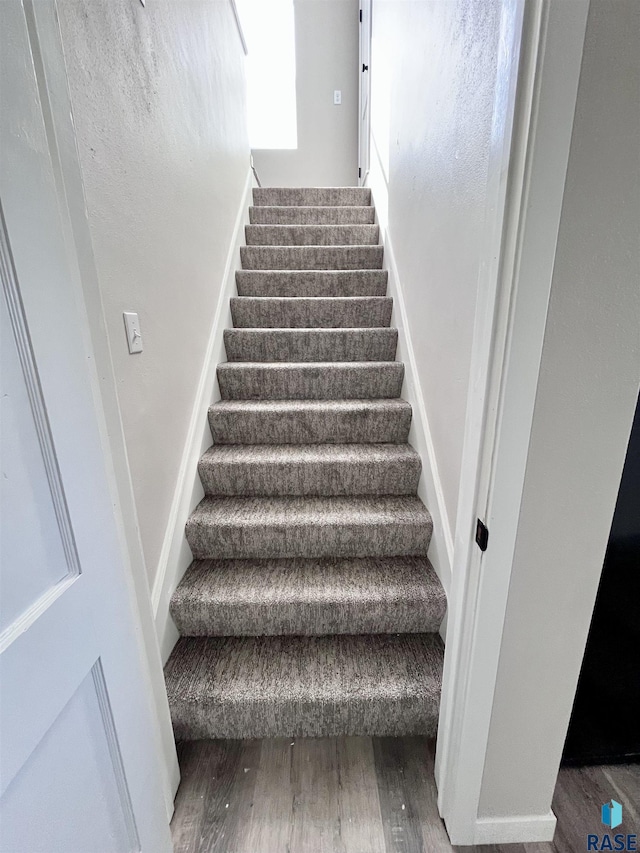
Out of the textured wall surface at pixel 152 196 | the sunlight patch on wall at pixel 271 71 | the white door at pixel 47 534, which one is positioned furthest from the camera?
the sunlight patch on wall at pixel 271 71

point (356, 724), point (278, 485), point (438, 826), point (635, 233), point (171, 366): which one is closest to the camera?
point (635, 233)

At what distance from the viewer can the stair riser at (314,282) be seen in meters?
2.23

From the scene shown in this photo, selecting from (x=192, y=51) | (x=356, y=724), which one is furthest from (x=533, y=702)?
(x=192, y=51)

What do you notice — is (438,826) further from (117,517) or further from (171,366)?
(171,366)

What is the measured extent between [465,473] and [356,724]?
0.89 m

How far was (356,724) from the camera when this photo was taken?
1161mm

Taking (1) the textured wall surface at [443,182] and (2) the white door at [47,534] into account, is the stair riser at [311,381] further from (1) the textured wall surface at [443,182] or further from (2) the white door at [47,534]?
(2) the white door at [47,534]

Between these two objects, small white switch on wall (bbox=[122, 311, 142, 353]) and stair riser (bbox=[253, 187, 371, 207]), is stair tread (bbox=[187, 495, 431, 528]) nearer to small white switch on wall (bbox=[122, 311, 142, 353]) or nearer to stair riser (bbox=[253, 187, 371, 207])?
small white switch on wall (bbox=[122, 311, 142, 353])

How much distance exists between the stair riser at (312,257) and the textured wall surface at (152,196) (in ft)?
1.56

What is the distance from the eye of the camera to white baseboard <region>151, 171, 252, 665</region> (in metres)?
1.22

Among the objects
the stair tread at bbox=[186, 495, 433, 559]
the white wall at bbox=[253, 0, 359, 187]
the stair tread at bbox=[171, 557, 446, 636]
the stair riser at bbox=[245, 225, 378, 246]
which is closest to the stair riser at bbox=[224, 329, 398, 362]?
the stair tread at bbox=[186, 495, 433, 559]

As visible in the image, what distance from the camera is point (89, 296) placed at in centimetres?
69

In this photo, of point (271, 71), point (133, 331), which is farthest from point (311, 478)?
point (271, 71)

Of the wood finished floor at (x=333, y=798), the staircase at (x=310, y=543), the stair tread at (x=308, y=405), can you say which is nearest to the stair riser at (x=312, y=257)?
the staircase at (x=310, y=543)
